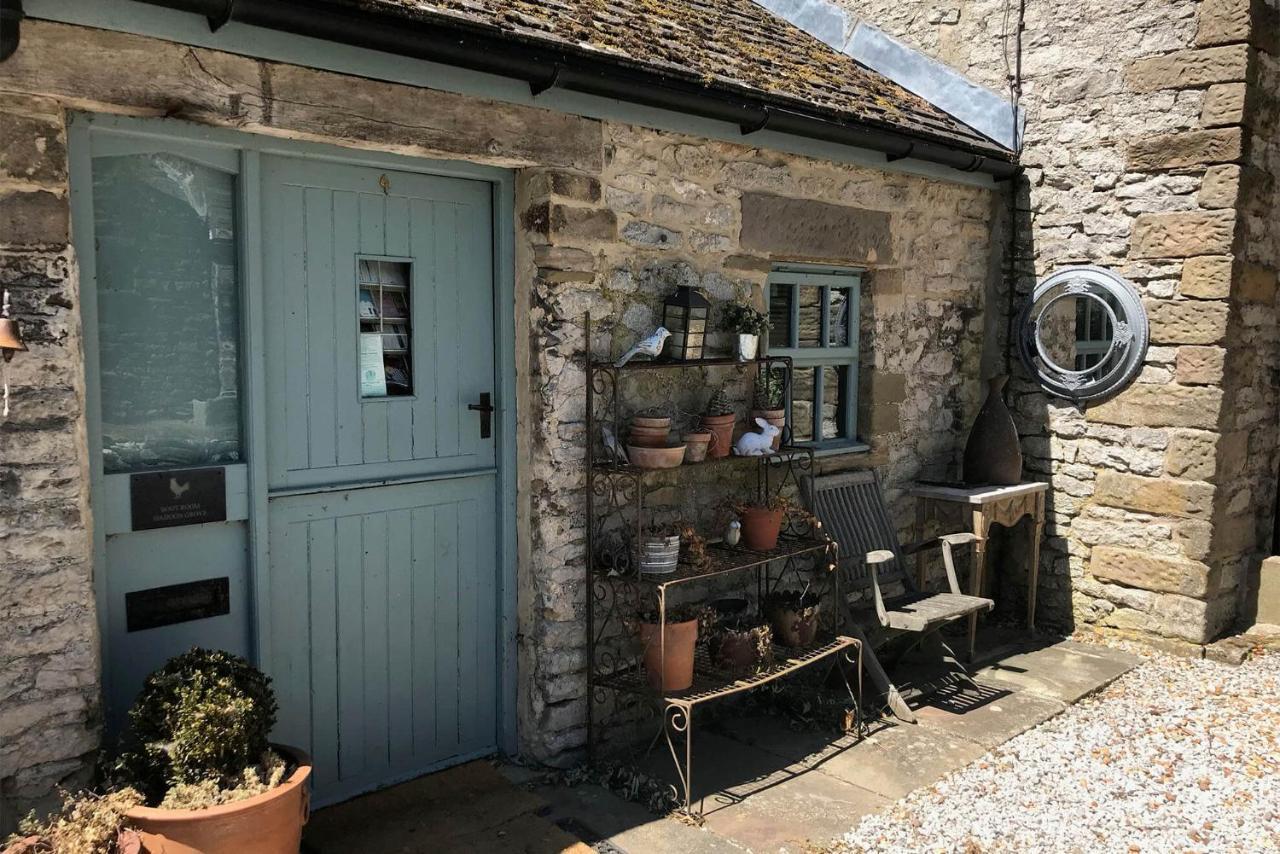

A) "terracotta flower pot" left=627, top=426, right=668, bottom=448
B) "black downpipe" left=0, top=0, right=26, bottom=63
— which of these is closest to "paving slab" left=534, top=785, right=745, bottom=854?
"terracotta flower pot" left=627, top=426, right=668, bottom=448

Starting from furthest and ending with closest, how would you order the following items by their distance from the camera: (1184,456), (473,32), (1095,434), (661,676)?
(1095,434) < (1184,456) < (661,676) < (473,32)

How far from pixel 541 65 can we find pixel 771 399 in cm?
199

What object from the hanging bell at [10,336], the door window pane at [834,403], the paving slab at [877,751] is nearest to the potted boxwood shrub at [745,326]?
the door window pane at [834,403]

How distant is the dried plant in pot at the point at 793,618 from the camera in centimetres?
473

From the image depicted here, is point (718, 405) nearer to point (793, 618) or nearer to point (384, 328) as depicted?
point (793, 618)

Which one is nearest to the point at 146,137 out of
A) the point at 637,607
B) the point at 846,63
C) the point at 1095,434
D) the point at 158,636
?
the point at 158,636

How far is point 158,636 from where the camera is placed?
3.41 meters

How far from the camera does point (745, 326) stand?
473cm

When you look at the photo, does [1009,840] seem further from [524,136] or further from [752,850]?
[524,136]

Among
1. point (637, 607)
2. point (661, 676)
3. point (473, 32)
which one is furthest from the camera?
point (637, 607)

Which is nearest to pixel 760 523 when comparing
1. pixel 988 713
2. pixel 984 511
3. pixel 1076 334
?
pixel 988 713

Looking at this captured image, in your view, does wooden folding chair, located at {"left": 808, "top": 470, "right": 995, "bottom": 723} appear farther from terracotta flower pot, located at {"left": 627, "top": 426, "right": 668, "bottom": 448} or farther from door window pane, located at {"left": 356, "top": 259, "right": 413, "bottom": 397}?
door window pane, located at {"left": 356, "top": 259, "right": 413, "bottom": 397}

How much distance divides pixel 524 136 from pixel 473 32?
536 mm

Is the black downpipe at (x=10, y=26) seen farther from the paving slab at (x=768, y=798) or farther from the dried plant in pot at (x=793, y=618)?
the dried plant in pot at (x=793, y=618)
